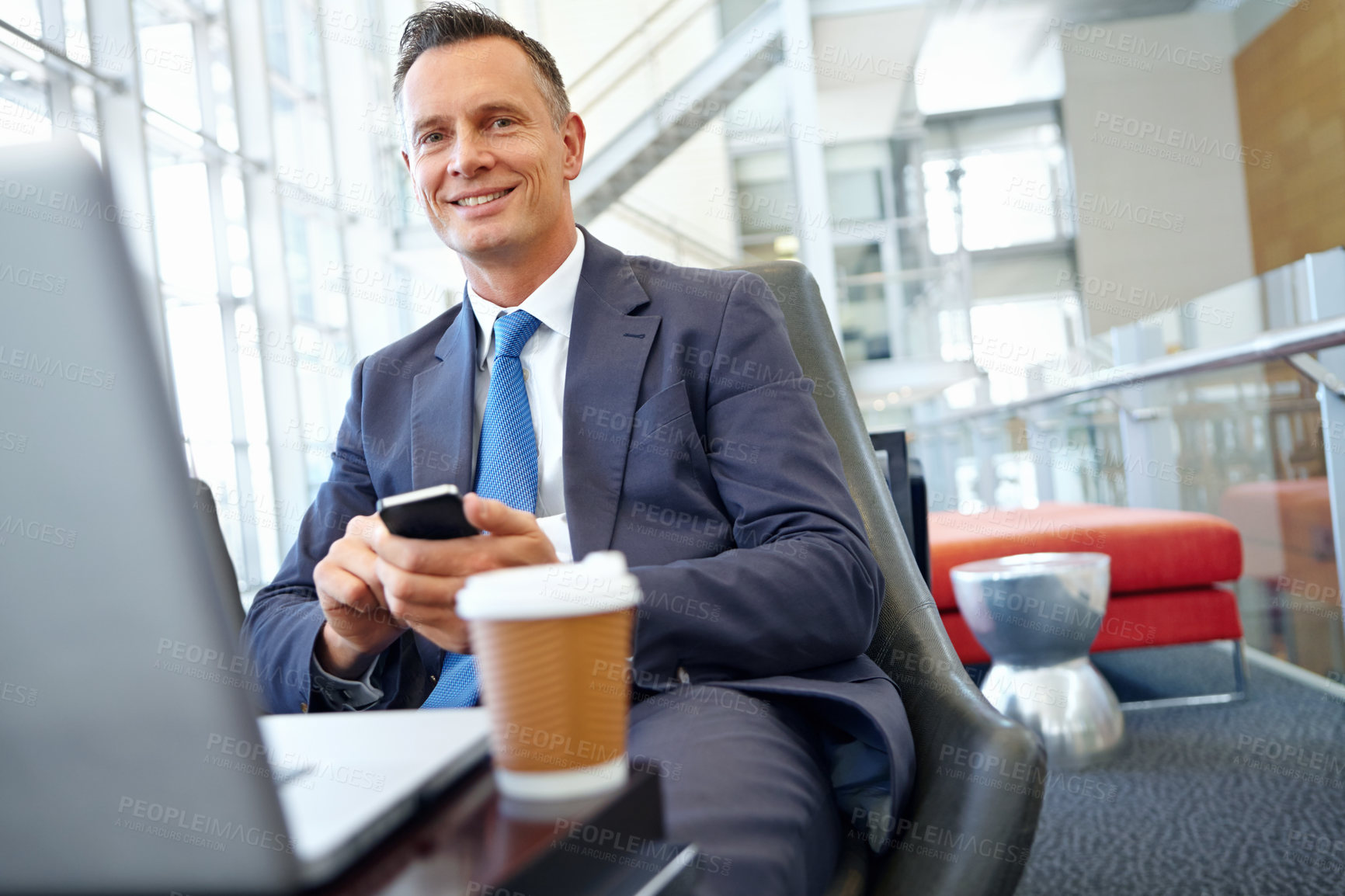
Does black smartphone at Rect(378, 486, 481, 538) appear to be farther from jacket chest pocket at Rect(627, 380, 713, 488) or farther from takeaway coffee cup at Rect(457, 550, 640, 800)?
jacket chest pocket at Rect(627, 380, 713, 488)

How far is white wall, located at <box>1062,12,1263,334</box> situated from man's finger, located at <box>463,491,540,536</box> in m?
11.7

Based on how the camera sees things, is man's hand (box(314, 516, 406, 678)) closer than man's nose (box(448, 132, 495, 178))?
Yes

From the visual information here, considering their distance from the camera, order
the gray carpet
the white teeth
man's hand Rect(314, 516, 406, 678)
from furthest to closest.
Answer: the gray carpet → the white teeth → man's hand Rect(314, 516, 406, 678)

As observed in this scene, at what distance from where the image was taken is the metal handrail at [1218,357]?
2.10 meters

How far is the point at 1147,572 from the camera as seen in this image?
286 centimetres

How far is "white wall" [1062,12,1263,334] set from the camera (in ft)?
36.8

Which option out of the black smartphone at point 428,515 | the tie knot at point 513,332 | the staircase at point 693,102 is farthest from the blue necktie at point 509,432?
the staircase at point 693,102

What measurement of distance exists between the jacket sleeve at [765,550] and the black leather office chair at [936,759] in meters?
0.10

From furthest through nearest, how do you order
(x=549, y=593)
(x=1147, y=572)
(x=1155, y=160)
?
(x=1155, y=160), (x=1147, y=572), (x=549, y=593)

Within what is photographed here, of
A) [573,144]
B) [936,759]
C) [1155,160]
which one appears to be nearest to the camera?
[936,759]

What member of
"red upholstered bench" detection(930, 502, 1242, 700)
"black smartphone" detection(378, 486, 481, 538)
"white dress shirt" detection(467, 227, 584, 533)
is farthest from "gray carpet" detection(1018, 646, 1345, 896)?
"black smartphone" detection(378, 486, 481, 538)

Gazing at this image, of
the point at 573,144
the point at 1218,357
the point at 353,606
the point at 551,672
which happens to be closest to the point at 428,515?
the point at 551,672

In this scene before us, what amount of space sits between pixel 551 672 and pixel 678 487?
693 millimetres

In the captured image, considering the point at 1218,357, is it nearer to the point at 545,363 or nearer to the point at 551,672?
the point at 545,363
